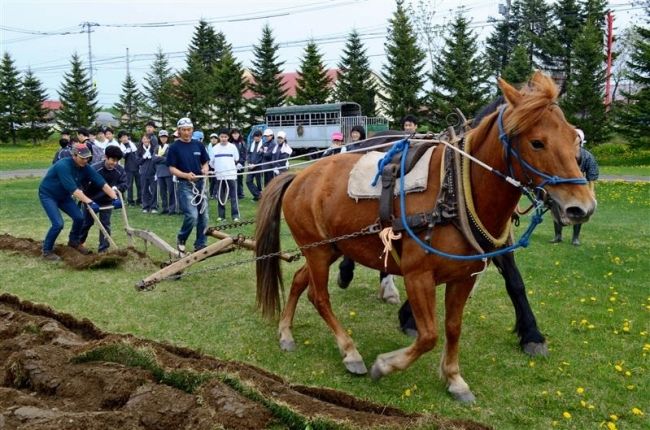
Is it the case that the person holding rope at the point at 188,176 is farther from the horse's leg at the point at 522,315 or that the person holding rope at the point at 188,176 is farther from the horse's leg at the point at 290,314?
the horse's leg at the point at 522,315

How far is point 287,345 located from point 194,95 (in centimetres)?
4007

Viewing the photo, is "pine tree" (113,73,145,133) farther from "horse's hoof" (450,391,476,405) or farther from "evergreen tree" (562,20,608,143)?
"horse's hoof" (450,391,476,405)

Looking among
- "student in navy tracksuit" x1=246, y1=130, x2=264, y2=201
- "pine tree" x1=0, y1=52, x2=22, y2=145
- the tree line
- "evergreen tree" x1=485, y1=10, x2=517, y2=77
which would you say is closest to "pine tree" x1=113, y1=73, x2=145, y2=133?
the tree line

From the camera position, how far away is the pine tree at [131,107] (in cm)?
4822

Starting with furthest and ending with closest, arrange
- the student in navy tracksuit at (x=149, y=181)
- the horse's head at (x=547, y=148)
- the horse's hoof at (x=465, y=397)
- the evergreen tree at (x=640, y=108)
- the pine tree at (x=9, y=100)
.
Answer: the pine tree at (x=9, y=100), the evergreen tree at (x=640, y=108), the student in navy tracksuit at (x=149, y=181), the horse's hoof at (x=465, y=397), the horse's head at (x=547, y=148)

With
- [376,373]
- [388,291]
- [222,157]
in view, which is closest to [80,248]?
[222,157]

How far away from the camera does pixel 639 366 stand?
471 cm

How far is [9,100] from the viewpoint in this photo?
150 feet

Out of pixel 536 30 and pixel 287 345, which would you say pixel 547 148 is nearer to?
pixel 287 345

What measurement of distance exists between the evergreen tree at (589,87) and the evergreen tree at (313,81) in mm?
17116

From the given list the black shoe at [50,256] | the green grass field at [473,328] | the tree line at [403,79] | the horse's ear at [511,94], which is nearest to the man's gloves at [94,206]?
the black shoe at [50,256]

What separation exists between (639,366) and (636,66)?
1115 inches

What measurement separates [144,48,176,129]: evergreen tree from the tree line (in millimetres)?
86

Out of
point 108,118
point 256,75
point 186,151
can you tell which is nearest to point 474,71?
point 256,75
